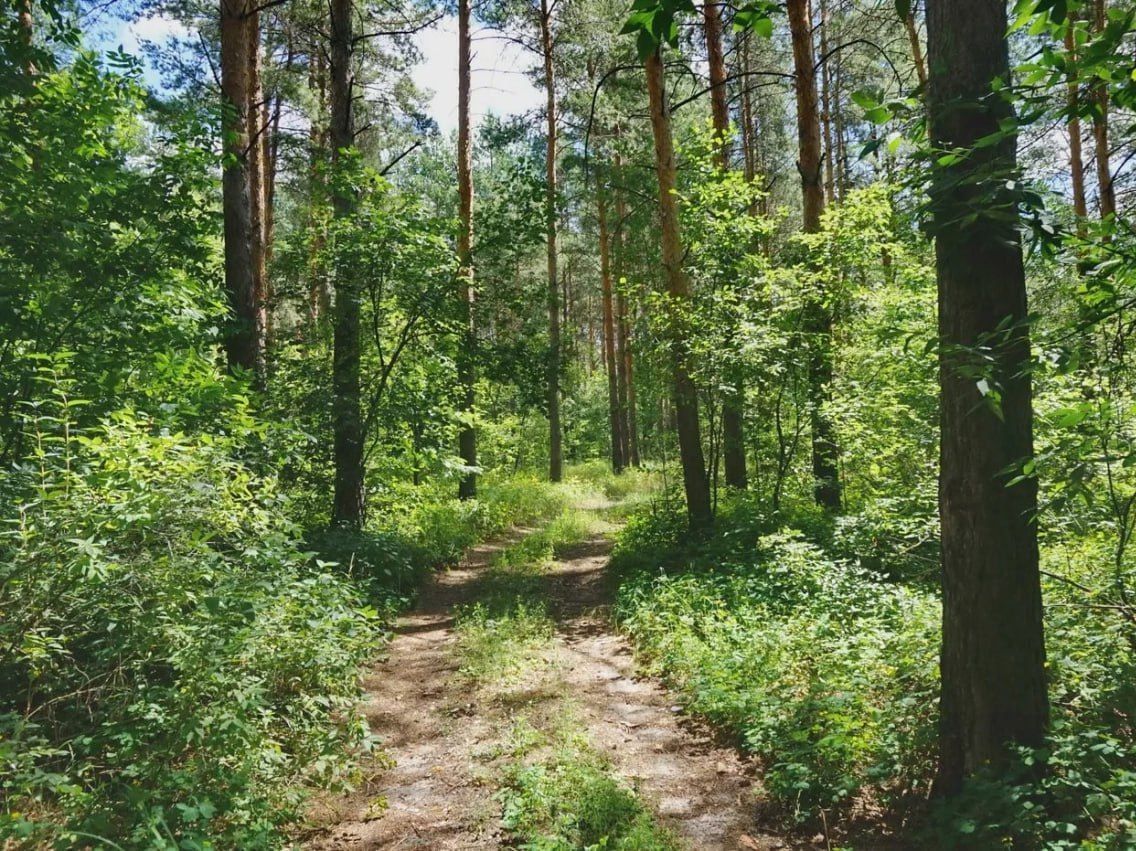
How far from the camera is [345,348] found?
30.1 feet

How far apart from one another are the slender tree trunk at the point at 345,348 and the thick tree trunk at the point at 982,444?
7.19 meters

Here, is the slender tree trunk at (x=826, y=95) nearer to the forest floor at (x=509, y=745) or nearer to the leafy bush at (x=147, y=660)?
the forest floor at (x=509, y=745)

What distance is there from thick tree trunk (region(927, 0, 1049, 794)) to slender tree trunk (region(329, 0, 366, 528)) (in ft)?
23.6

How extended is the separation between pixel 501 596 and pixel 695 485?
3414 mm

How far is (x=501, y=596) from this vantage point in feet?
27.7

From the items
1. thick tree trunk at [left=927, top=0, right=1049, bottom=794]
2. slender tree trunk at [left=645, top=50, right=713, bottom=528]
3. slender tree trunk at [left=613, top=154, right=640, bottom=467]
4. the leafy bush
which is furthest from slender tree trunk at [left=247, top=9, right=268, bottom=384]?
slender tree trunk at [left=613, top=154, right=640, bottom=467]

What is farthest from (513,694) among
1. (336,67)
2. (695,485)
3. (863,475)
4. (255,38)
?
(255,38)

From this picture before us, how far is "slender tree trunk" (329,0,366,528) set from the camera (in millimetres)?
8898

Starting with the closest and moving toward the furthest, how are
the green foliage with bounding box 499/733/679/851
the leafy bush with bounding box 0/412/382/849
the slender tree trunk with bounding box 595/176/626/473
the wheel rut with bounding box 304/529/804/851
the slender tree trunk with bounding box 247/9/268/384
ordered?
the leafy bush with bounding box 0/412/382/849 → the green foliage with bounding box 499/733/679/851 → the wheel rut with bounding box 304/529/804/851 → the slender tree trunk with bounding box 247/9/268/384 → the slender tree trunk with bounding box 595/176/626/473

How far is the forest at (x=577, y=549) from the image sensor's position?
10.3 feet

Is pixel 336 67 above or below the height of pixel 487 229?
above

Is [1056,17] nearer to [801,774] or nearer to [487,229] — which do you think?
[801,774]

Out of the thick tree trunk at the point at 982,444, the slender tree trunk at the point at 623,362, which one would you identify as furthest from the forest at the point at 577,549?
the slender tree trunk at the point at 623,362

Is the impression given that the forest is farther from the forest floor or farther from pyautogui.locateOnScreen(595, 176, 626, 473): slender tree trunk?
pyautogui.locateOnScreen(595, 176, 626, 473): slender tree trunk
